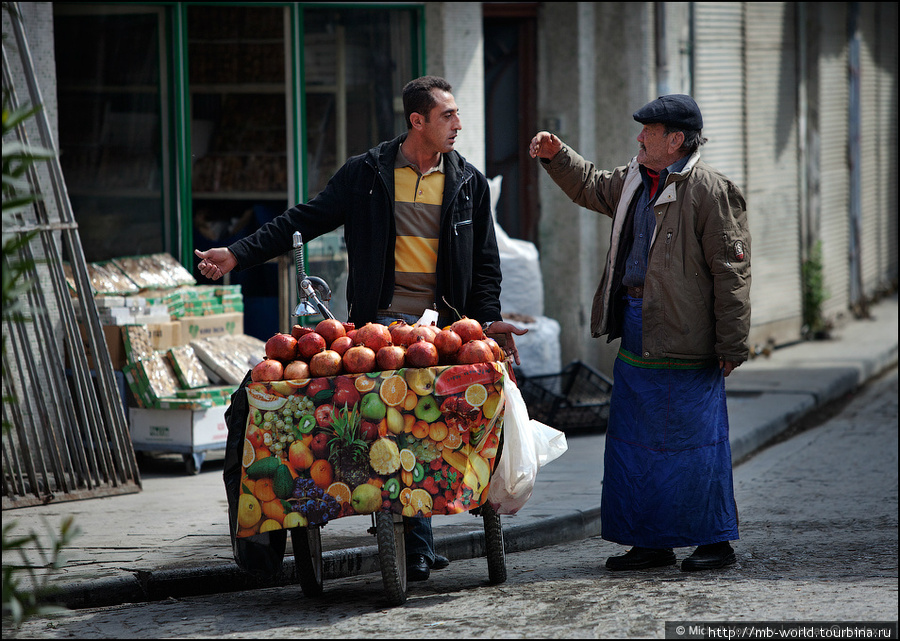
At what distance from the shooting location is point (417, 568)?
4977mm

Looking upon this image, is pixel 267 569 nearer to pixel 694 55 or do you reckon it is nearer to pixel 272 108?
pixel 272 108

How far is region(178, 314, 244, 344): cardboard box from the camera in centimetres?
767

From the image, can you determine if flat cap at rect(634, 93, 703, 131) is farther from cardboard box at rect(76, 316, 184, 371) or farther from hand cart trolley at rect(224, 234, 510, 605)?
cardboard box at rect(76, 316, 184, 371)

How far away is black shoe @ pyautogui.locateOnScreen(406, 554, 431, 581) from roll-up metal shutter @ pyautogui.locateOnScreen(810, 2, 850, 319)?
9.92 meters

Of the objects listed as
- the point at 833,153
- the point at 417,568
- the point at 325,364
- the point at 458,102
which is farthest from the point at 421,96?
the point at 833,153

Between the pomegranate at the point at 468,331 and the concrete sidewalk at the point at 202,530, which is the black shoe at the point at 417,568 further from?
the pomegranate at the point at 468,331

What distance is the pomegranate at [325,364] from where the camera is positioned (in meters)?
4.42

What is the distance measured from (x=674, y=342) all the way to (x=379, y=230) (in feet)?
4.48

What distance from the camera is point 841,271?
49.4ft

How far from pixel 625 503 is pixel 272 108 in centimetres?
454

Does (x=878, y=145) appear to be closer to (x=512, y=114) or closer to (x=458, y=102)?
(x=512, y=114)

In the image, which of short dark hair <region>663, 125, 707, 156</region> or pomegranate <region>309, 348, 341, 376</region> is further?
short dark hair <region>663, 125, 707, 156</region>

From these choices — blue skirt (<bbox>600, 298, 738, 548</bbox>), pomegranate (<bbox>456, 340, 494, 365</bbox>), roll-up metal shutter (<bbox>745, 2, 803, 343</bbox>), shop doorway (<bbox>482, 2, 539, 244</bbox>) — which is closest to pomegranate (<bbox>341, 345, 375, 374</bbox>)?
pomegranate (<bbox>456, 340, 494, 365</bbox>)

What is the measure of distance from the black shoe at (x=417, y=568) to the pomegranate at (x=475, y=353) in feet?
3.37
